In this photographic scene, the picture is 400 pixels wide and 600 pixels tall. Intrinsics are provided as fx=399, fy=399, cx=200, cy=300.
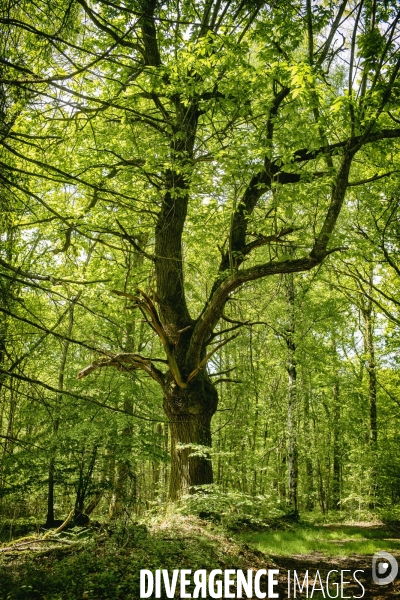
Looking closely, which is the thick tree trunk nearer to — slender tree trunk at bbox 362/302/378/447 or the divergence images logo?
the divergence images logo

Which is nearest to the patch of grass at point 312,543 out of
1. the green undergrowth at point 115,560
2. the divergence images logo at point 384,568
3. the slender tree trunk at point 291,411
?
the divergence images logo at point 384,568

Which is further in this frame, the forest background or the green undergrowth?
the green undergrowth

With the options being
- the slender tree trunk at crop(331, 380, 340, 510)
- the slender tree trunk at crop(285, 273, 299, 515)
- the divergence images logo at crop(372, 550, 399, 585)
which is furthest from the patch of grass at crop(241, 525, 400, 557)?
the slender tree trunk at crop(331, 380, 340, 510)

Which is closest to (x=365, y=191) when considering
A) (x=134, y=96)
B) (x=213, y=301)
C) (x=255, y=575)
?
(x=213, y=301)

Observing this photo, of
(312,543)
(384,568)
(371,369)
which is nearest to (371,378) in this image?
(371,369)

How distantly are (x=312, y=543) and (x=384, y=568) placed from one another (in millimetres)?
2059

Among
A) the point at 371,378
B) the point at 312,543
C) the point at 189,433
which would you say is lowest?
the point at 312,543

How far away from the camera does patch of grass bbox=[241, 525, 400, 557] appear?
257 inches

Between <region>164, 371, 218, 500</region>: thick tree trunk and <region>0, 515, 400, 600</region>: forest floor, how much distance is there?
711 mm

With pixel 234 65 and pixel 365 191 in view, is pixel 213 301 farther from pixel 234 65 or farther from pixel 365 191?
Result: pixel 365 191

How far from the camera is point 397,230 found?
9555 millimetres

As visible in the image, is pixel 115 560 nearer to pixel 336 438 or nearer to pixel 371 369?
pixel 371 369

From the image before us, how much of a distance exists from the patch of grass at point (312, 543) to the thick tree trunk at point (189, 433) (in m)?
1.52

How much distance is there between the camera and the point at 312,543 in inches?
283
